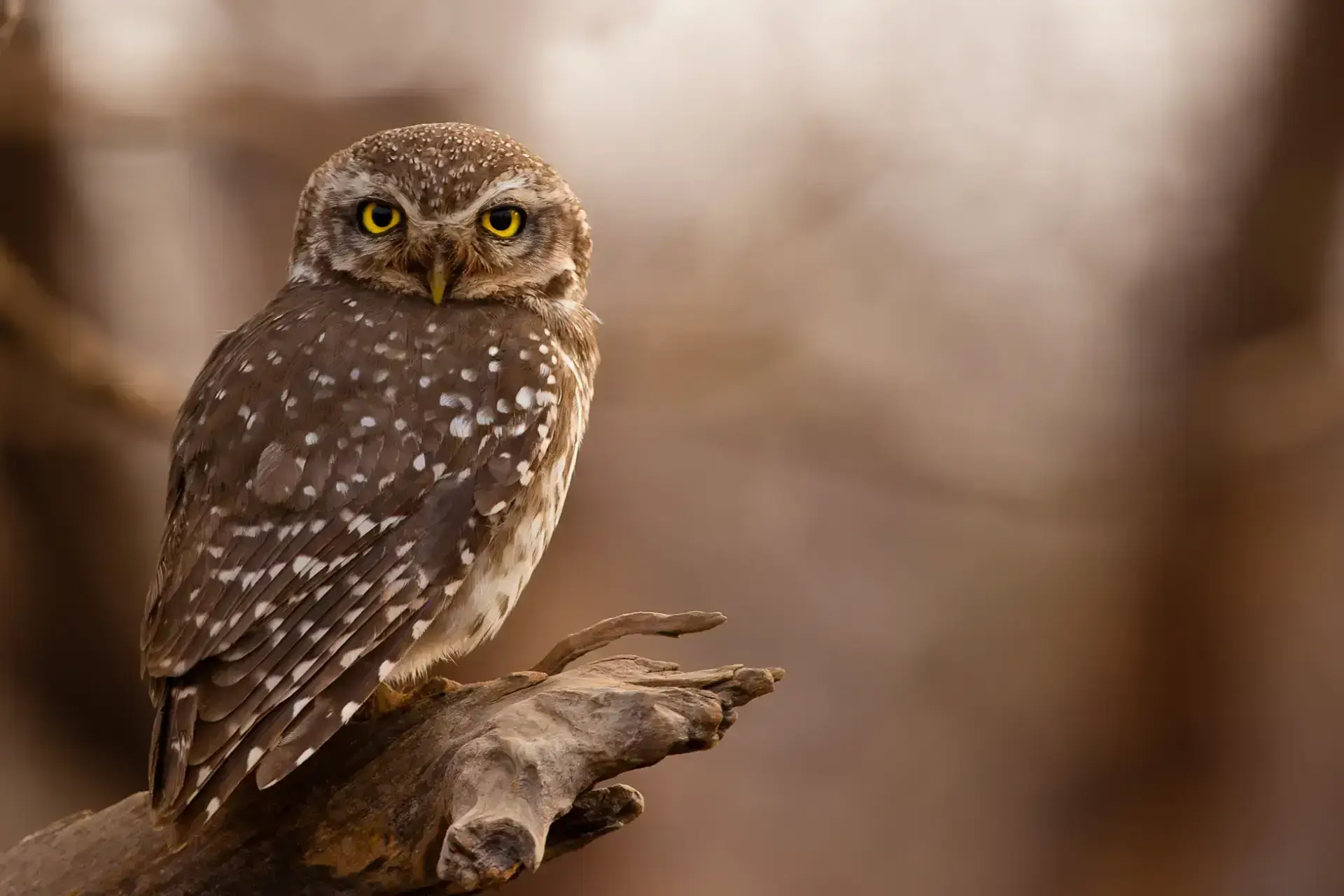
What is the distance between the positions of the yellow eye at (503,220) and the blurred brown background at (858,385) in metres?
1.55

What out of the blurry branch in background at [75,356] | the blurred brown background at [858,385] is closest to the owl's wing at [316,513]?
the blurry branch in background at [75,356]

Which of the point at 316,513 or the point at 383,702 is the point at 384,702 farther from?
the point at 316,513

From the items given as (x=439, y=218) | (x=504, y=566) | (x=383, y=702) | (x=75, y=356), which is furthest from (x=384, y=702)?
(x=75, y=356)

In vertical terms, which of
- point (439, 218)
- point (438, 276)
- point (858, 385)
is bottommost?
point (858, 385)

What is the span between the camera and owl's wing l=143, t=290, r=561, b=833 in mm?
1827

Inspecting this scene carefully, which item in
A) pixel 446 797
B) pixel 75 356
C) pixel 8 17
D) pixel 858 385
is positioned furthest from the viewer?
pixel 858 385

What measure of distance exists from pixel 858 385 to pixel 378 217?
90.1 inches

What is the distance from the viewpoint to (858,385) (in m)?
4.18

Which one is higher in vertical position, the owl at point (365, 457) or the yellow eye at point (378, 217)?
the yellow eye at point (378, 217)

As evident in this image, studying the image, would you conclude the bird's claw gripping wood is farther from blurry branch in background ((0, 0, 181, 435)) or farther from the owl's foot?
blurry branch in background ((0, 0, 181, 435))

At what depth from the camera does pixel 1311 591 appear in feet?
14.1

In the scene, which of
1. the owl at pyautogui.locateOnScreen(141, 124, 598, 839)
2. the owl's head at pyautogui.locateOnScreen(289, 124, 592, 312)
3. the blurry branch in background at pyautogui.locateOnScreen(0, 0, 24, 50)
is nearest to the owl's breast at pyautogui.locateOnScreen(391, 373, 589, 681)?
the owl at pyautogui.locateOnScreen(141, 124, 598, 839)

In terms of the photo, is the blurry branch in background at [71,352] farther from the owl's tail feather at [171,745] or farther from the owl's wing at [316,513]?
the owl's tail feather at [171,745]

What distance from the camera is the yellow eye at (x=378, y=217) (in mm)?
2240
